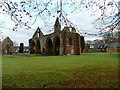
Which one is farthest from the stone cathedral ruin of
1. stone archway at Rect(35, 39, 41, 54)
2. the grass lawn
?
the grass lawn

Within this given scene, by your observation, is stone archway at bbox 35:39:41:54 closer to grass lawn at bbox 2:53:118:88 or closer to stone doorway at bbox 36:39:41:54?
stone doorway at bbox 36:39:41:54

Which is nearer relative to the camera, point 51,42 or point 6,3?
point 6,3

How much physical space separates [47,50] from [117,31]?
124 feet

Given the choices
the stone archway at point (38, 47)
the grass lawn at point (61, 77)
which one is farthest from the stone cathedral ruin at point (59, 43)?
the grass lawn at point (61, 77)

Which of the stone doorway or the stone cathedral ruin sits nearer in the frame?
the stone cathedral ruin

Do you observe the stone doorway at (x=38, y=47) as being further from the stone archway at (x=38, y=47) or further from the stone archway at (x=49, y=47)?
the stone archway at (x=49, y=47)

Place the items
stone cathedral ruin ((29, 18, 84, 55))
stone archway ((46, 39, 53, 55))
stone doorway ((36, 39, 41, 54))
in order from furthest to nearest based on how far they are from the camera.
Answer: stone doorway ((36, 39, 41, 54)) < stone archway ((46, 39, 53, 55)) < stone cathedral ruin ((29, 18, 84, 55))

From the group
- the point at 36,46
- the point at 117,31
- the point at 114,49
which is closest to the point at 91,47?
the point at 114,49

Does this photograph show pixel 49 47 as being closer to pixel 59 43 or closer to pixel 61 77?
pixel 59 43

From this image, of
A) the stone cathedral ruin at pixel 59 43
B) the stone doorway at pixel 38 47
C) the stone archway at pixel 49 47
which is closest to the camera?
the stone cathedral ruin at pixel 59 43

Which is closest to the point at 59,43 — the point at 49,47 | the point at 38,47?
the point at 49,47

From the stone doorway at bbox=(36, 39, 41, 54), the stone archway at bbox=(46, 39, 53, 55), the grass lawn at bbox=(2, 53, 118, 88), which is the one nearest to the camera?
the grass lawn at bbox=(2, 53, 118, 88)

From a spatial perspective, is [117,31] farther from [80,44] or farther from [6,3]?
[80,44]

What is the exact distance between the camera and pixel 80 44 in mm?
43469
